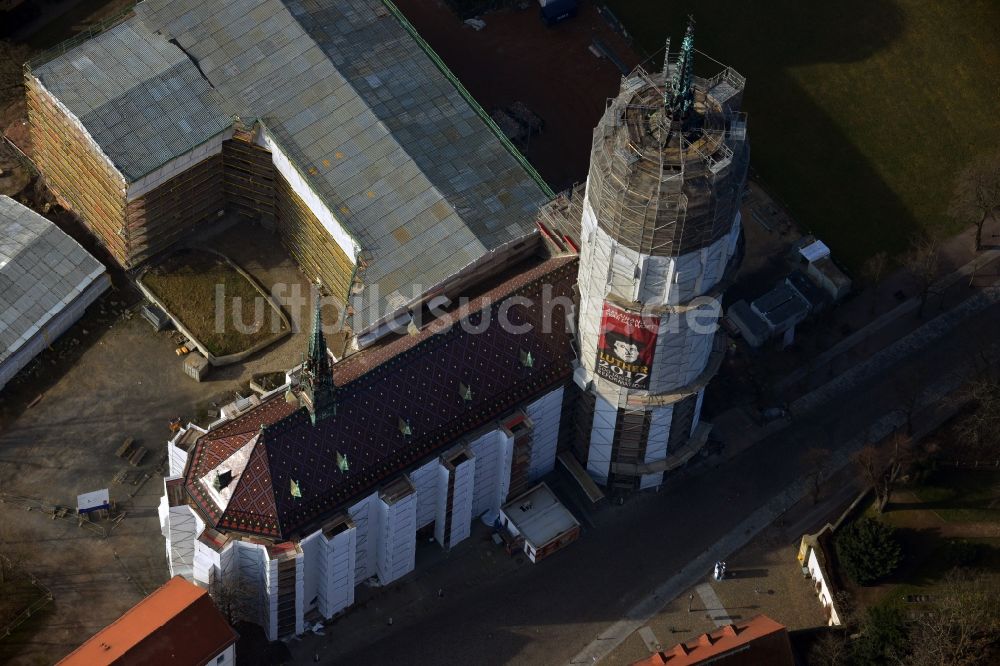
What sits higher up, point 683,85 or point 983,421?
point 683,85

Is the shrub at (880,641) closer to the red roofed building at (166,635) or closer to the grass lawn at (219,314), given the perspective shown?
the red roofed building at (166,635)

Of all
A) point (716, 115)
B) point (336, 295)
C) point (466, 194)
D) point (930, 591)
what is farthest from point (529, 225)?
point (930, 591)

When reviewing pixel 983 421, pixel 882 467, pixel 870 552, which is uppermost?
pixel 870 552

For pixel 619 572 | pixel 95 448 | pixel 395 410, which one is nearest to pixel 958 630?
pixel 619 572

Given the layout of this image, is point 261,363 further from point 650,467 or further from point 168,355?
point 650,467

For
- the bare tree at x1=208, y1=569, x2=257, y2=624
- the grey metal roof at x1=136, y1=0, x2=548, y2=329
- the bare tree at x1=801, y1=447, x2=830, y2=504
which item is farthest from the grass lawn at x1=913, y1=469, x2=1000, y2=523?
the bare tree at x1=208, y1=569, x2=257, y2=624

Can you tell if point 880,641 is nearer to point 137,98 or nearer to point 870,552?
point 870,552
